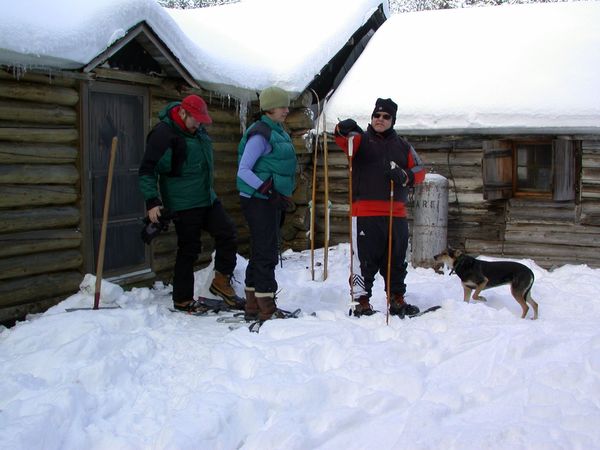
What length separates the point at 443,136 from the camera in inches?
356

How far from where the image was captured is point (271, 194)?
5.41 metres

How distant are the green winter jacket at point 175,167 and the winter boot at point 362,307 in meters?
1.67

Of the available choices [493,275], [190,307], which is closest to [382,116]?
[493,275]

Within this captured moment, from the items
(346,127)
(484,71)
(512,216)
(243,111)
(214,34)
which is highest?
(214,34)

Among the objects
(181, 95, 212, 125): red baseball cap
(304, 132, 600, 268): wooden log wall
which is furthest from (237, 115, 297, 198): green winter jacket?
(304, 132, 600, 268): wooden log wall

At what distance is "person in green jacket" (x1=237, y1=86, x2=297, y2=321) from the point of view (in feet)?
17.6

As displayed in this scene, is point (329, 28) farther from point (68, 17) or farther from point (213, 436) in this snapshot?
point (213, 436)

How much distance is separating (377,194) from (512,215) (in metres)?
3.94

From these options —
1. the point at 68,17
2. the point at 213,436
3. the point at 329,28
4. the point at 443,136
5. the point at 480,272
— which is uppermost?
the point at 329,28

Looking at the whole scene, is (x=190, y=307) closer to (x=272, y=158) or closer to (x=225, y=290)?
(x=225, y=290)

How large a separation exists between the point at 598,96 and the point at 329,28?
4421 mm

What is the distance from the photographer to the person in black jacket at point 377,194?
5539 millimetres

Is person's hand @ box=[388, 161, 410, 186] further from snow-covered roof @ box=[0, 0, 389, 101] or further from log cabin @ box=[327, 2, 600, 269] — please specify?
log cabin @ box=[327, 2, 600, 269]

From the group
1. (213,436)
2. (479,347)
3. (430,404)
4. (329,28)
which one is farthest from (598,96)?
(213,436)
